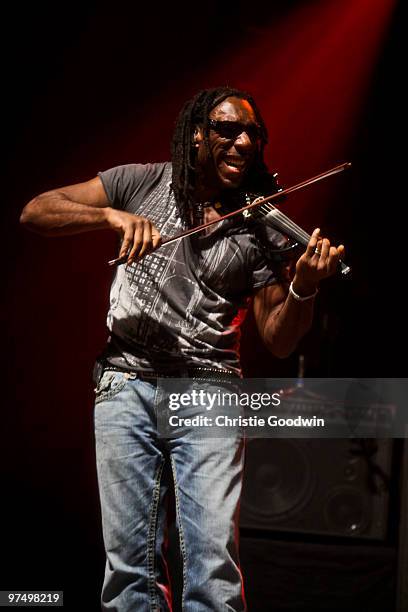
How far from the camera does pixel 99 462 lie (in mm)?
2072

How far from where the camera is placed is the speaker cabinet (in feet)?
11.3

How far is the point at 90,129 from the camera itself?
3721mm

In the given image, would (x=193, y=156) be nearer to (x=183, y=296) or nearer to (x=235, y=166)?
(x=235, y=166)

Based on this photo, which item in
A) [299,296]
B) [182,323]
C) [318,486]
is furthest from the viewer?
[318,486]

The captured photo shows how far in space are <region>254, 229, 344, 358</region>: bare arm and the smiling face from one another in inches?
13.9

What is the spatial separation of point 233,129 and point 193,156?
0.62 ft

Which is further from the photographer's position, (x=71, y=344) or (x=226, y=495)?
(x=71, y=344)

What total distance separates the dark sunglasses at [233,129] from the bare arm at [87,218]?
0.39 metres

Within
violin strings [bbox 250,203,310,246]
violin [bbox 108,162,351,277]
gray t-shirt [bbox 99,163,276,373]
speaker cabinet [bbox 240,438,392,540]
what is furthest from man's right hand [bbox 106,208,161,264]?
speaker cabinet [bbox 240,438,392,540]

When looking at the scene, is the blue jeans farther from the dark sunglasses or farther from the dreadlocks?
the dark sunglasses

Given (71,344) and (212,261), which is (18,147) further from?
(212,261)

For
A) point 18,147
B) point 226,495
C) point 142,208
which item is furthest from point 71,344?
point 226,495

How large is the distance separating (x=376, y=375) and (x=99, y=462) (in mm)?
2841

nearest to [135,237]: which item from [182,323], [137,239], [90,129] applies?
[137,239]
